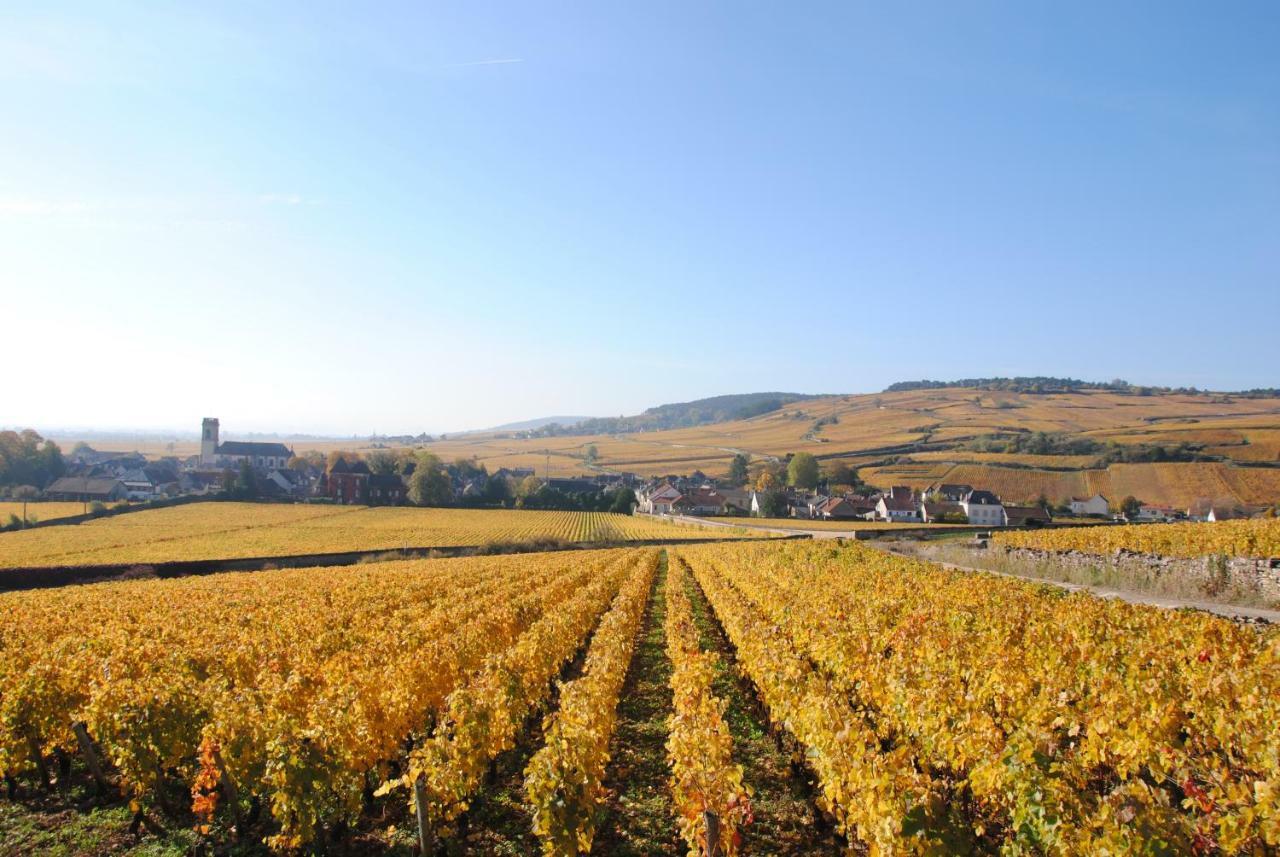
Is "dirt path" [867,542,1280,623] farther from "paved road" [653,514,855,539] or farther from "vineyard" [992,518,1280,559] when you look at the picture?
"paved road" [653,514,855,539]

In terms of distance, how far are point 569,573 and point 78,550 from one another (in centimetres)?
3701

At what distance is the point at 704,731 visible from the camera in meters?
8.00

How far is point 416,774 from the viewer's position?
7.64 meters

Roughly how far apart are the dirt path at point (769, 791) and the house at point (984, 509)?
8408 centimetres

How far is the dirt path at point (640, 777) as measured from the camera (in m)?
8.58

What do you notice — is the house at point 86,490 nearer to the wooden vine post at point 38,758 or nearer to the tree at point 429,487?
the tree at point 429,487

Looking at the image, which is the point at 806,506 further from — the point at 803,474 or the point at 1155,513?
the point at 1155,513

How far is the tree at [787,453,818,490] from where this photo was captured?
120 metres

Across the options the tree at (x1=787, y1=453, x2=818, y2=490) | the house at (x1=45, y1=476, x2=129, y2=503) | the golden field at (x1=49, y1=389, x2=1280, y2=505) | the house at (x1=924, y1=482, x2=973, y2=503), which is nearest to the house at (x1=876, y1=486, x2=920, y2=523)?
the house at (x1=924, y1=482, x2=973, y2=503)

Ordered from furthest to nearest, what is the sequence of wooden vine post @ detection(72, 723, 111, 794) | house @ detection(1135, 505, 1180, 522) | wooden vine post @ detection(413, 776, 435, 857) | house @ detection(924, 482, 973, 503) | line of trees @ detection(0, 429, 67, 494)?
house @ detection(924, 482, 973, 503) < line of trees @ detection(0, 429, 67, 494) < house @ detection(1135, 505, 1180, 522) < wooden vine post @ detection(72, 723, 111, 794) < wooden vine post @ detection(413, 776, 435, 857)

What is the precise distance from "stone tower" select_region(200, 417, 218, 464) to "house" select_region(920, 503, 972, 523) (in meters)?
147

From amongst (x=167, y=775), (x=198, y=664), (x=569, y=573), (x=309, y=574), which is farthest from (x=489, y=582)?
(x=167, y=775)

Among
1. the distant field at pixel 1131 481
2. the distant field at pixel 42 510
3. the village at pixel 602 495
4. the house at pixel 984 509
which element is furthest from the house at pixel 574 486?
the distant field at pixel 42 510

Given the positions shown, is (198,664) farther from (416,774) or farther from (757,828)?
(757,828)
